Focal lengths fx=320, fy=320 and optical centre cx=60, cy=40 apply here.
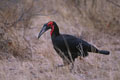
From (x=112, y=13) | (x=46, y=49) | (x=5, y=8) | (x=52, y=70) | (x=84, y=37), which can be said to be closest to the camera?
(x=52, y=70)

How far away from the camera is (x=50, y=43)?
25.0ft

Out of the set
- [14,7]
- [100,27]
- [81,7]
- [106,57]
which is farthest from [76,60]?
[81,7]

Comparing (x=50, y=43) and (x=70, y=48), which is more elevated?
(x=70, y=48)

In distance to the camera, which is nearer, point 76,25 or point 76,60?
point 76,60

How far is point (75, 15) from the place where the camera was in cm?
1020

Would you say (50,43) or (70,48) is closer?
(70,48)

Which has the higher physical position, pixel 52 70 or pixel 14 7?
pixel 14 7

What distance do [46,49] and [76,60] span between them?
2.63ft

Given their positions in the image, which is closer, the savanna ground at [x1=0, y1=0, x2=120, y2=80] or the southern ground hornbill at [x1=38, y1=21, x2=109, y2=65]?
the savanna ground at [x1=0, y1=0, x2=120, y2=80]

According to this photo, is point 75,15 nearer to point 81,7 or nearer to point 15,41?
point 81,7

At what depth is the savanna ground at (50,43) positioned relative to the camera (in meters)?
5.09

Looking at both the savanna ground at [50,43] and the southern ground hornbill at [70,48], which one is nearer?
the savanna ground at [50,43]

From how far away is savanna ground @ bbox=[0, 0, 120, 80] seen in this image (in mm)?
5094

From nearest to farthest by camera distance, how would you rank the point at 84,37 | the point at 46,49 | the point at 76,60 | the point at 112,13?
the point at 76,60, the point at 46,49, the point at 84,37, the point at 112,13
